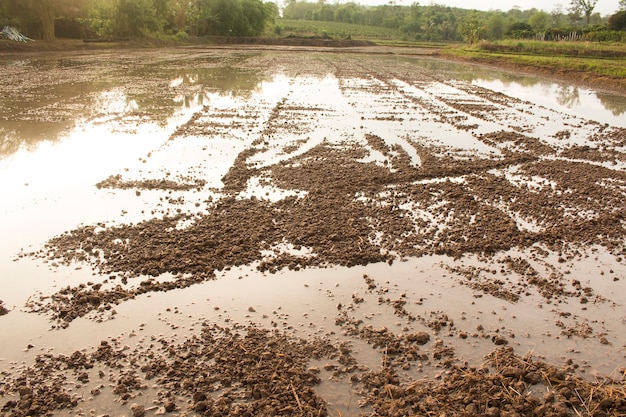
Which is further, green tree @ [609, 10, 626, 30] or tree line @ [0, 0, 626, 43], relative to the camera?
green tree @ [609, 10, 626, 30]

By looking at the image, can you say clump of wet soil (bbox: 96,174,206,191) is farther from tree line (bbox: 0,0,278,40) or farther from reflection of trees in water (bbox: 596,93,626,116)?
tree line (bbox: 0,0,278,40)

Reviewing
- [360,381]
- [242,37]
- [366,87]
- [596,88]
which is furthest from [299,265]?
[242,37]

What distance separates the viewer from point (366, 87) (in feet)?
62.3

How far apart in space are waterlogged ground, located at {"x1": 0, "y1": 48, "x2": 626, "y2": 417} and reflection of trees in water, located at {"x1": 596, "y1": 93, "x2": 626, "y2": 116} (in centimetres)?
497

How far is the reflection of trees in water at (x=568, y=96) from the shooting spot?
16.2 metres

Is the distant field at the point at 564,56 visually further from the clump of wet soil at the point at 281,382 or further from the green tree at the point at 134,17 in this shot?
the green tree at the point at 134,17

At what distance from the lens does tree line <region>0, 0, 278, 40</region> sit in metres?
33.8

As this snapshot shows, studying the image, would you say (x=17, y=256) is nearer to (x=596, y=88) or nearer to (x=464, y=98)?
(x=464, y=98)

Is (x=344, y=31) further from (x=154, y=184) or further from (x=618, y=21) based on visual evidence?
(x=154, y=184)

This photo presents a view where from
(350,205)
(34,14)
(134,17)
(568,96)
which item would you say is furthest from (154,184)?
(134,17)

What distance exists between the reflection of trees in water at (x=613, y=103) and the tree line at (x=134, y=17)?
35124mm

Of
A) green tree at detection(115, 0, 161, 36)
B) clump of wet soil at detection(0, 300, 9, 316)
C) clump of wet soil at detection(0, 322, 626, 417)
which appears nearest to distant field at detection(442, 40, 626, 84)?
clump of wet soil at detection(0, 322, 626, 417)

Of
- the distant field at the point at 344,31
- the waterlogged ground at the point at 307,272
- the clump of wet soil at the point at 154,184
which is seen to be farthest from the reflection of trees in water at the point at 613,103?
the distant field at the point at 344,31

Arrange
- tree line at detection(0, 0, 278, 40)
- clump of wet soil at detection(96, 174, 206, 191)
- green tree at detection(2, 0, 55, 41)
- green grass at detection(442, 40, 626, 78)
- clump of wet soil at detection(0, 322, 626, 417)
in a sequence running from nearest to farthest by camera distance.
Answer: clump of wet soil at detection(0, 322, 626, 417), clump of wet soil at detection(96, 174, 206, 191), green grass at detection(442, 40, 626, 78), green tree at detection(2, 0, 55, 41), tree line at detection(0, 0, 278, 40)
